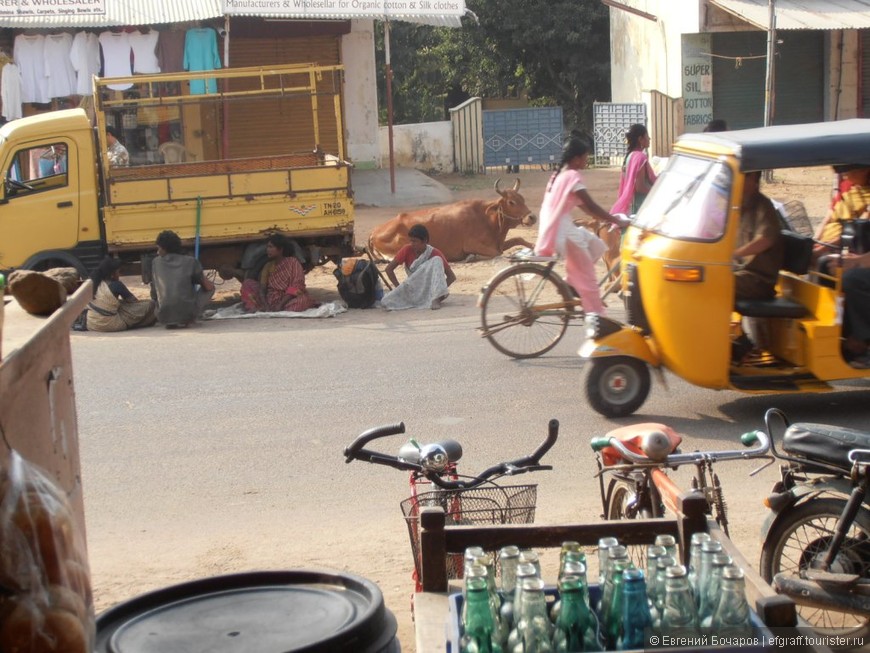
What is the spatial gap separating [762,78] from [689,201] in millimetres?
20018

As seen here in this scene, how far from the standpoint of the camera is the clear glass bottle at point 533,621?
100 inches

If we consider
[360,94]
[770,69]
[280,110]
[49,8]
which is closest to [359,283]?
[49,8]

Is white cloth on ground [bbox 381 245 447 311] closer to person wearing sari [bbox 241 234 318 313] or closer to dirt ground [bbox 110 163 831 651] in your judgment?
person wearing sari [bbox 241 234 318 313]

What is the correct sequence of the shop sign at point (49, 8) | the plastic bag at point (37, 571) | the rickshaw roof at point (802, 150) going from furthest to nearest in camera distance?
the shop sign at point (49, 8), the rickshaw roof at point (802, 150), the plastic bag at point (37, 571)

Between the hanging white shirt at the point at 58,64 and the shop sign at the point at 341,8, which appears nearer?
the shop sign at the point at 341,8

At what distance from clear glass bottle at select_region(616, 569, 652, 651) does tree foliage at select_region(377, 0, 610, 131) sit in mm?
29580

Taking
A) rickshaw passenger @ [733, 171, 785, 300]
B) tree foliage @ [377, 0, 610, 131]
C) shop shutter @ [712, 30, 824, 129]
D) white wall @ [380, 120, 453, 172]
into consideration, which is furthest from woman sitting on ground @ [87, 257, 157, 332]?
tree foliage @ [377, 0, 610, 131]

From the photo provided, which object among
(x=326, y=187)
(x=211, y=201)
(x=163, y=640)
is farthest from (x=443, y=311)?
(x=163, y=640)

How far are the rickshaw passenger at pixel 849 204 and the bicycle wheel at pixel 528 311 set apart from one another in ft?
7.19

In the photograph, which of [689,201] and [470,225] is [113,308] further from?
[689,201]

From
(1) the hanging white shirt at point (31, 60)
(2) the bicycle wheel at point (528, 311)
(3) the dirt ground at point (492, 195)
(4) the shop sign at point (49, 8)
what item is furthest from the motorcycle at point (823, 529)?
(1) the hanging white shirt at point (31, 60)

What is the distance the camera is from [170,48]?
1938 centimetres

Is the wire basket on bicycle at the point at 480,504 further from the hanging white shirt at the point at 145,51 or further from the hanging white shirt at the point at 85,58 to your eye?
the hanging white shirt at the point at 85,58

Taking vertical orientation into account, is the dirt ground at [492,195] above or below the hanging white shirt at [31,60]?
below
